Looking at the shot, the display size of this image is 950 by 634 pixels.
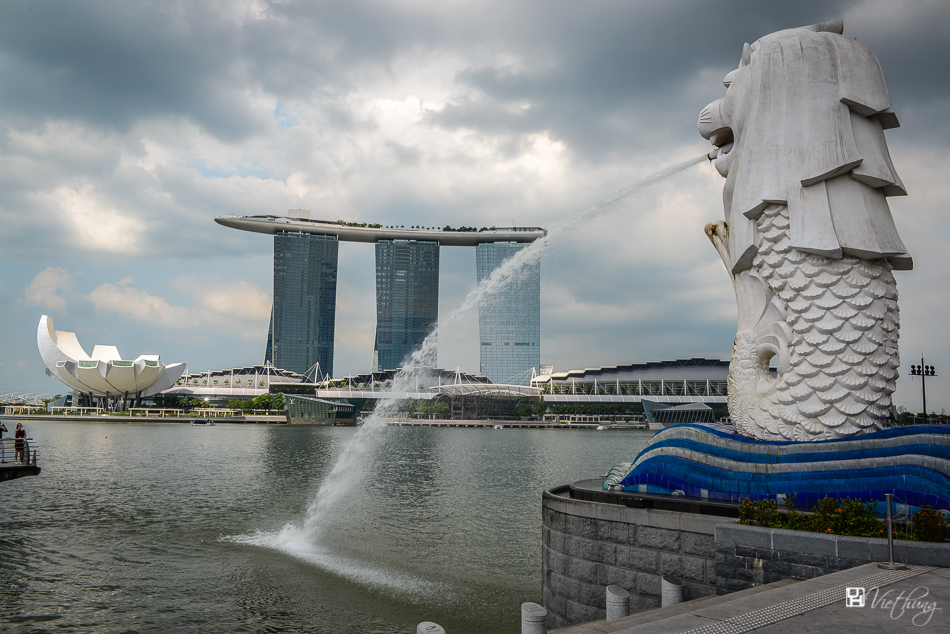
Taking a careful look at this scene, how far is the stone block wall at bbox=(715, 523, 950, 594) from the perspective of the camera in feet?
20.3

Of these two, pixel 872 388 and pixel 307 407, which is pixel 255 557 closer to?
pixel 872 388

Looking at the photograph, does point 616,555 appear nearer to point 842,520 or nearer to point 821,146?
point 842,520

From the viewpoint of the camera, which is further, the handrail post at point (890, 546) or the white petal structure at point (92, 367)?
the white petal structure at point (92, 367)

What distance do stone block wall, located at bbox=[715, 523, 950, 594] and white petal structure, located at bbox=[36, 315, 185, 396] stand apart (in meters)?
111

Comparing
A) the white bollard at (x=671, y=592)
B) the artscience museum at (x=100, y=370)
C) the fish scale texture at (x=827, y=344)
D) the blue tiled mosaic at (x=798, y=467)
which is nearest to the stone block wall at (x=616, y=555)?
the white bollard at (x=671, y=592)

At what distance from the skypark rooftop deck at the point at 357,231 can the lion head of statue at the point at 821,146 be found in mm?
133006

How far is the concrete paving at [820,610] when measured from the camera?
15.2 feet

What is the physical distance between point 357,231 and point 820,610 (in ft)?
518

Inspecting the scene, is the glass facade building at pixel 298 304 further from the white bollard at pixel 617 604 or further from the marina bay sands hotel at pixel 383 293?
the white bollard at pixel 617 604

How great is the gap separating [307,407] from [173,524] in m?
84.0

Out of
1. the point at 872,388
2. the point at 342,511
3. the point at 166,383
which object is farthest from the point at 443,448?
the point at 166,383

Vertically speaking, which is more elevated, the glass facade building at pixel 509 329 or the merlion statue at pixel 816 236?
the glass facade building at pixel 509 329

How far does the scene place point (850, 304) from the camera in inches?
399

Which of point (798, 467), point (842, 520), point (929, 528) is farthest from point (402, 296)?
point (929, 528)
